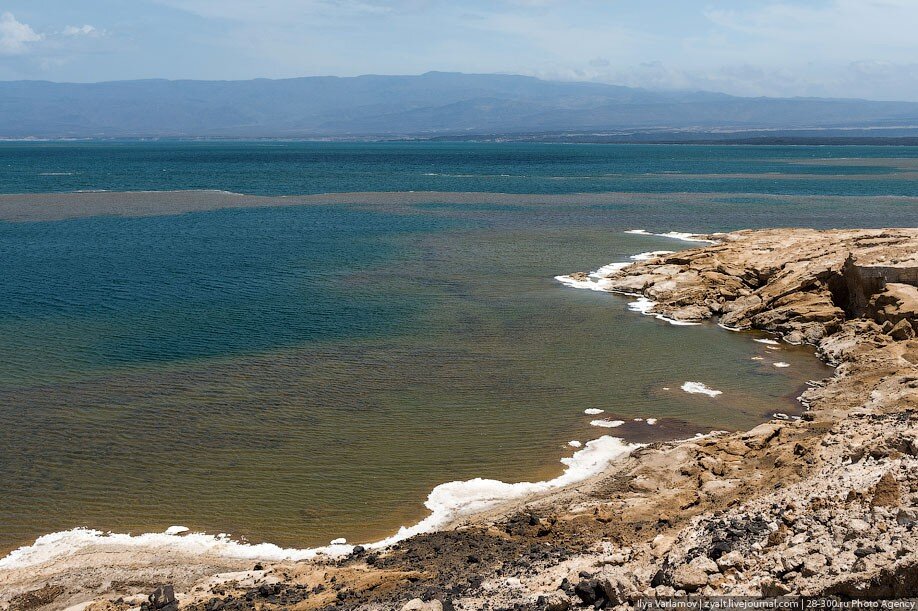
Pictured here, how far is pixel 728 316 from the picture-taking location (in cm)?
3123

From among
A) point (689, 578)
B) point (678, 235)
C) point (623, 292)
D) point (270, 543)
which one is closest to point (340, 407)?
point (270, 543)

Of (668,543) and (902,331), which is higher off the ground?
(902,331)

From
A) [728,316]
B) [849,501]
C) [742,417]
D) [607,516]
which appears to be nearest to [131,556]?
[607,516]

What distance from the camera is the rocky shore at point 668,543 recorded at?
1043cm

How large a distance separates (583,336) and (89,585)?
18.7 meters

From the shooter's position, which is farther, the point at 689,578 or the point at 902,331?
the point at 902,331

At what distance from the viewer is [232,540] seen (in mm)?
15320

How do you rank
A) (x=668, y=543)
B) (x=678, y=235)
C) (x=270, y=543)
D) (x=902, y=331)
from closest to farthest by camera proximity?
(x=668, y=543) → (x=270, y=543) → (x=902, y=331) → (x=678, y=235)

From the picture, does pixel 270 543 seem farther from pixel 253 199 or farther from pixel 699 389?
pixel 253 199

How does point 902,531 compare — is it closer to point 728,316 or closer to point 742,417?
point 742,417

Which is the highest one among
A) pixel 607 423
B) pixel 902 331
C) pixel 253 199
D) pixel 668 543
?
pixel 253 199

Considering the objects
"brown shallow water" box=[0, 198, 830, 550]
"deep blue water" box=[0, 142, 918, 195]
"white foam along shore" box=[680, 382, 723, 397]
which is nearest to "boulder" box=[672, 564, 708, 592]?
"brown shallow water" box=[0, 198, 830, 550]

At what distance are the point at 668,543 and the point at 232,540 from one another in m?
7.78

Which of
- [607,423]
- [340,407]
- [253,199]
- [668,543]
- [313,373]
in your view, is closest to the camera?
[668,543]
